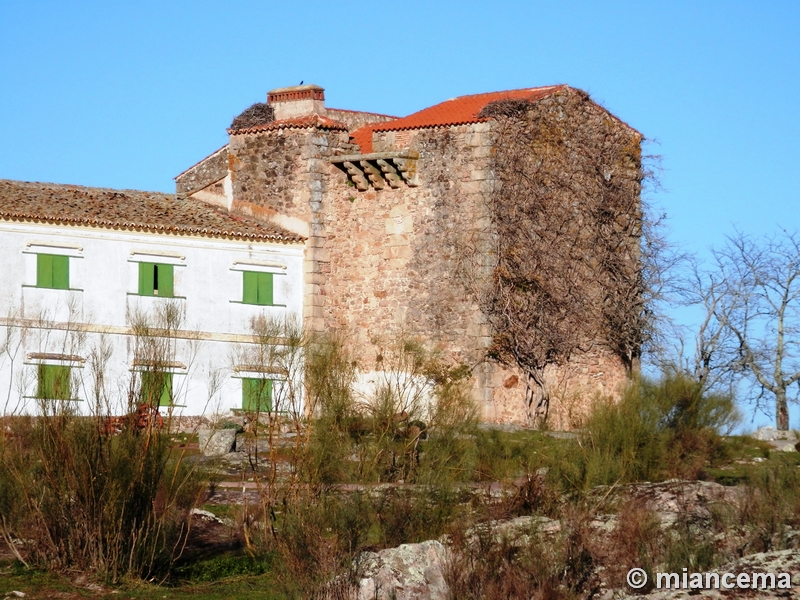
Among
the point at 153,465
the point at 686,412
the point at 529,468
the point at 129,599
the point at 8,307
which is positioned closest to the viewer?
the point at 129,599

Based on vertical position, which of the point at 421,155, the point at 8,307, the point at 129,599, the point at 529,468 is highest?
the point at 421,155

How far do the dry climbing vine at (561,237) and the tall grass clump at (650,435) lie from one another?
6.53 meters

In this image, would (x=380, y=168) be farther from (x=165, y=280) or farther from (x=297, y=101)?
(x=297, y=101)

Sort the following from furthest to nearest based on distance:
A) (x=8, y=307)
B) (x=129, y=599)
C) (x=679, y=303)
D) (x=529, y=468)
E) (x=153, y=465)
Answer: (x=679, y=303) < (x=8, y=307) < (x=529, y=468) < (x=153, y=465) < (x=129, y=599)

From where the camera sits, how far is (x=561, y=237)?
103 feet

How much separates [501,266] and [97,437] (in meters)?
14.9

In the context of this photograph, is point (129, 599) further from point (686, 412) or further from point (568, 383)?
point (568, 383)

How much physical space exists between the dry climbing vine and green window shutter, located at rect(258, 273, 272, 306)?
17.5 ft

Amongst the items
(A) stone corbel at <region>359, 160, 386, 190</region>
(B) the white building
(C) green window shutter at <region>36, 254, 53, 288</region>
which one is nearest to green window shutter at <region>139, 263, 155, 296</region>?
(B) the white building

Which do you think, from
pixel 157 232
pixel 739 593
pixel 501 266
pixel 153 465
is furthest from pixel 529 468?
pixel 157 232

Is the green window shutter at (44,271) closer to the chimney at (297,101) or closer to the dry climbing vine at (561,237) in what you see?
the chimney at (297,101)

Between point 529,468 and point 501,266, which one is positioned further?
point 501,266

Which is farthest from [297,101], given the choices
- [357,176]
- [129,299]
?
[129,299]

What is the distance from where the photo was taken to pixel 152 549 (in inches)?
674
